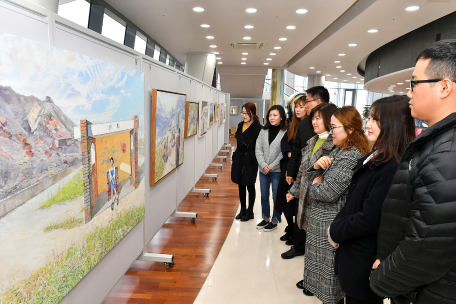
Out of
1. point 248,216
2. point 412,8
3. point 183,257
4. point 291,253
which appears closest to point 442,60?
point 291,253

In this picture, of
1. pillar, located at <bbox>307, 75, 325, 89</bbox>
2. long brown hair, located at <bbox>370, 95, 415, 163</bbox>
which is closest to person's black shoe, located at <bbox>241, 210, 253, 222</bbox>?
long brown hair, located at <bbox>370, 95, 415, 163</bbox>

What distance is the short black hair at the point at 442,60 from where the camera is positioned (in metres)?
1.17

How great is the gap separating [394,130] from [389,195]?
1.77ft

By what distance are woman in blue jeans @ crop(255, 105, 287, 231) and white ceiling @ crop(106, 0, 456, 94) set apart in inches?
143

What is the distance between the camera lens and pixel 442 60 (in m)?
1.18

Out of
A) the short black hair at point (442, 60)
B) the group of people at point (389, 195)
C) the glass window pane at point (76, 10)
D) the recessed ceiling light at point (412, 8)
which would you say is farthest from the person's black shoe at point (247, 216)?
the recessed ceiling light at point (412, 8)

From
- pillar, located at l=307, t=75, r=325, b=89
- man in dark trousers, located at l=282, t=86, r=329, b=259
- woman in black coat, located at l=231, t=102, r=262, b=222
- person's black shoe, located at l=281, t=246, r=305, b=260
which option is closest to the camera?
man in dark trousers, located at l=282, t=86, r=329, b=259

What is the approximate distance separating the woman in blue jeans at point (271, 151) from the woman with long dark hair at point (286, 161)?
0.13 m

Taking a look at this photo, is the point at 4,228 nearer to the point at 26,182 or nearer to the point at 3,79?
the point at 26,182

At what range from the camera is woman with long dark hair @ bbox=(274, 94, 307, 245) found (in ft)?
12.2

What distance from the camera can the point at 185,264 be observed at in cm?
356

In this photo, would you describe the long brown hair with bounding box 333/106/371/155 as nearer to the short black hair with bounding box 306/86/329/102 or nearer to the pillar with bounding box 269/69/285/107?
the short black hair with bounding box 306/86/329/102

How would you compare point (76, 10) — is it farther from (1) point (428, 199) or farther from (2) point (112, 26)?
(1) point (428, 199)

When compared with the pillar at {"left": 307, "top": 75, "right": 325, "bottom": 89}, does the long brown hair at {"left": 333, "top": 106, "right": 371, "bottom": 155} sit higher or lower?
lower
